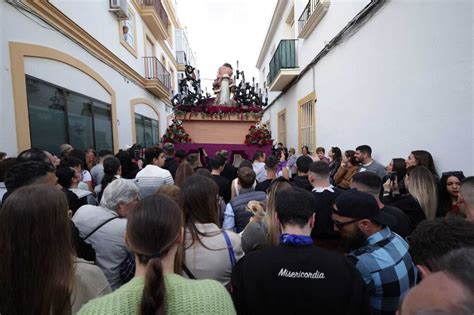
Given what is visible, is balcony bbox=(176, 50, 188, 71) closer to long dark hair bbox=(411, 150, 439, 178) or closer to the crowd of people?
long dark hair bbox=(411, 150, 439, 178)

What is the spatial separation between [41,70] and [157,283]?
6.17m

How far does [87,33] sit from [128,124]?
3.81 meters

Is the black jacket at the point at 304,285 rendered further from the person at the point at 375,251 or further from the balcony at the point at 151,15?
the balcony at the point at 151,15

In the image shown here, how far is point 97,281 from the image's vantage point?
4.33ft

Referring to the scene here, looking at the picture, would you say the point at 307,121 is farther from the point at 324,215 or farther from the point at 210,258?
the point at 210,258

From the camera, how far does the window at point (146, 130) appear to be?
38.2ft

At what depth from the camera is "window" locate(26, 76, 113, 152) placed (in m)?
5.15

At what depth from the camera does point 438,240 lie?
3.66 ft

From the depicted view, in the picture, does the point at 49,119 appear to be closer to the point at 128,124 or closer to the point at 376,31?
the point at 128,124

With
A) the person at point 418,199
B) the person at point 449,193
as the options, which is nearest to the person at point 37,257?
the person at point 418,199

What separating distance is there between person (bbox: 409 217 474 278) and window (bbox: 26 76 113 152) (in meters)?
6.04

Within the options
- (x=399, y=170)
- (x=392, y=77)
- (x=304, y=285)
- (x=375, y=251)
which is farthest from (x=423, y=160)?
(x=304, y=285)

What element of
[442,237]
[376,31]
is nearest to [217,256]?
[442,237]

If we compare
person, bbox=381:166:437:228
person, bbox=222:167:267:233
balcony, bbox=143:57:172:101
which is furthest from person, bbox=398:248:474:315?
balcony, bbox=143:57:172:101
